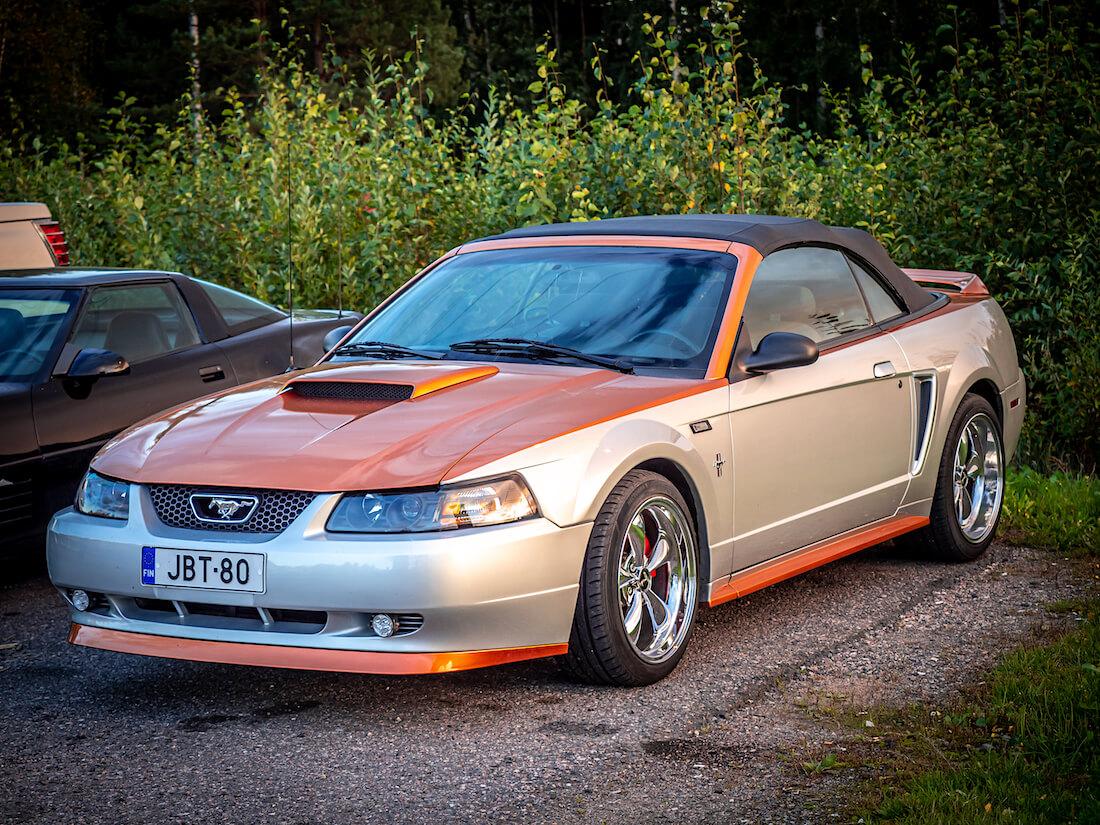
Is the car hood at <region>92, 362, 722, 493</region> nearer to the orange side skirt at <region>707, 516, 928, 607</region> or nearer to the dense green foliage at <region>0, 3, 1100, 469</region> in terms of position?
the orange side skirt at <region>707, 516, 928, 607</region>

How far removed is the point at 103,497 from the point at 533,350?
1645mm

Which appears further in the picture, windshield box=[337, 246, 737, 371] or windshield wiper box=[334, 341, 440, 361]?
windshield wiper box=[334, 341, 440, 361]

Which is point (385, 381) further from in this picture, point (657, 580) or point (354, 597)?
point (657, 580)

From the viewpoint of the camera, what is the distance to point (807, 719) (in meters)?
4.17

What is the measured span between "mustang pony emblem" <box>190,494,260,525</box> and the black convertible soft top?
2.09 meters

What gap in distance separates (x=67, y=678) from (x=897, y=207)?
22.6 feet

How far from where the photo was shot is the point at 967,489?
646 centimetres

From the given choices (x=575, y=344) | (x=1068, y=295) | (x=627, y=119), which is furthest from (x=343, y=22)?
(x=575, y=344)

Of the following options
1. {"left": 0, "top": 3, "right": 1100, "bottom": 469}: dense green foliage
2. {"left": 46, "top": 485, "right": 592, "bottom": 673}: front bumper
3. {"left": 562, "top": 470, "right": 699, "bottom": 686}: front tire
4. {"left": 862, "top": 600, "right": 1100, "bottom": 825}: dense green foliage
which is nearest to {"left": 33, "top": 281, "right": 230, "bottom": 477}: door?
{"left": 0, "top": 3, "right": 1100, "bottom": 469}: dense green foliage

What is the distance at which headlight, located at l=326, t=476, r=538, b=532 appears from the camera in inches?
158

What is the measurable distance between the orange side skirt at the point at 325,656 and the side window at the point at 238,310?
3817 millimetres

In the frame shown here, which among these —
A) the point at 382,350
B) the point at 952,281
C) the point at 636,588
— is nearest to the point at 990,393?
the point at 952,281

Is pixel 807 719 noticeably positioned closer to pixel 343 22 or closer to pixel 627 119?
pixel 627 119

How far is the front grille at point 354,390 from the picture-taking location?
4.67 metres
